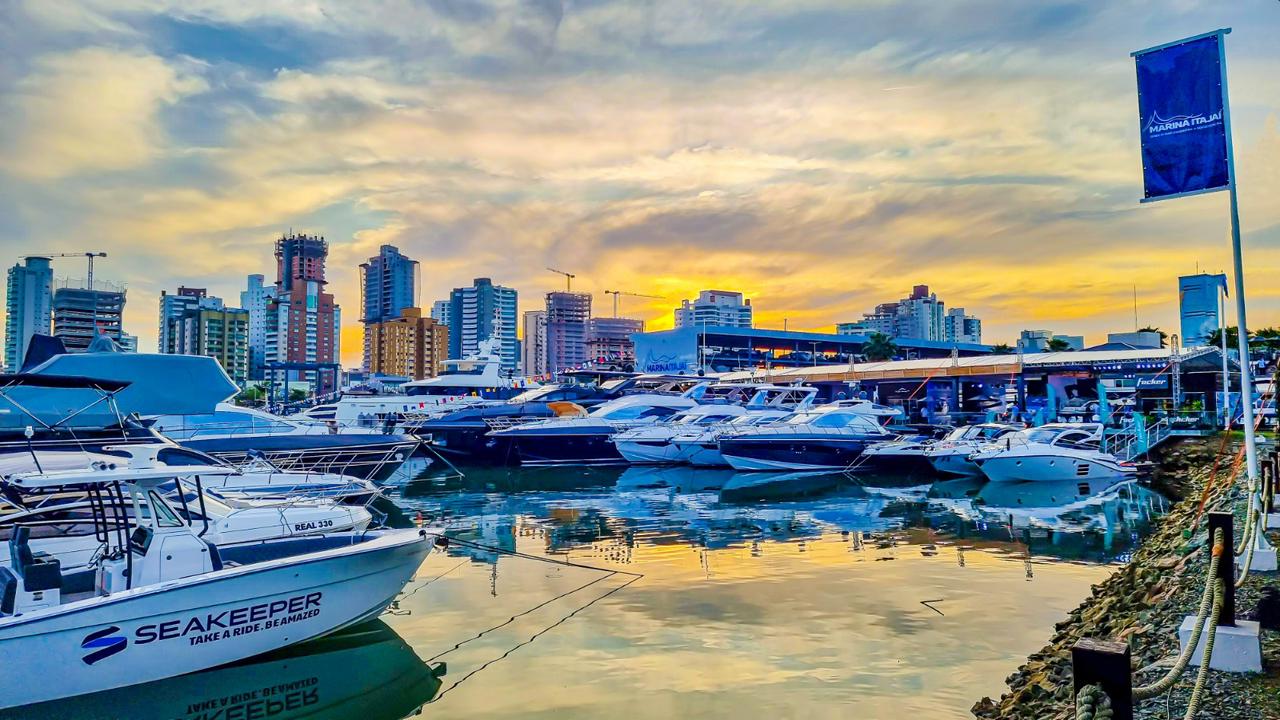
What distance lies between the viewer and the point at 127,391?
48.9 feet

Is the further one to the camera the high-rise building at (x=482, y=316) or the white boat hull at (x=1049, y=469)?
the high-rise building at (x=482, y=316)

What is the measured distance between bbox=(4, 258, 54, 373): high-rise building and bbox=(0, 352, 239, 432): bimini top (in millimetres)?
107001

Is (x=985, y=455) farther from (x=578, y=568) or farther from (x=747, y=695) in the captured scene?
(x=747, y=695)

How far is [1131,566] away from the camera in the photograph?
44.5 feet

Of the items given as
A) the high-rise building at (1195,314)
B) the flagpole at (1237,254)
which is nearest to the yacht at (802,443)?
the flagpole at (1237,254)

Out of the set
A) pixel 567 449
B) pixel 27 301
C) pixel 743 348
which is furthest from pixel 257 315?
pixel 567 449

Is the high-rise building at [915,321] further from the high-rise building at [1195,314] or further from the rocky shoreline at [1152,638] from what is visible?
the rocky shoreline at [1152,638]

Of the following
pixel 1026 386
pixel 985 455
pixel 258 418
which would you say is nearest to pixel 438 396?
pixel 258 418

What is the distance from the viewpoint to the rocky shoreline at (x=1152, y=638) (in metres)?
5.68

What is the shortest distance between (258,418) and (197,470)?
23.2 metres

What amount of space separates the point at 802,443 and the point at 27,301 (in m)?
117

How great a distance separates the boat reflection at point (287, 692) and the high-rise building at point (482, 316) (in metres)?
176

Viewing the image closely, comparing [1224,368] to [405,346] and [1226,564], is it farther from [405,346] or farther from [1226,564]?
[405,346]

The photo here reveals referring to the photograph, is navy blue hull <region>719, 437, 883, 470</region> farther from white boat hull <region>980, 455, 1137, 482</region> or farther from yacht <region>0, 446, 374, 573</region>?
yacht <region>0, 446, 374, 573</region>
